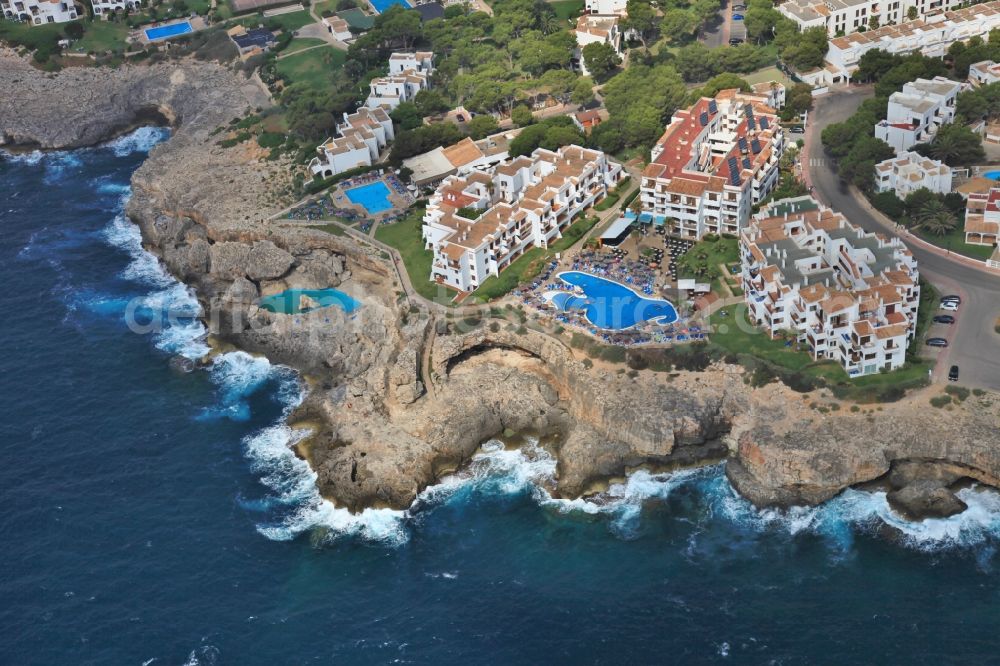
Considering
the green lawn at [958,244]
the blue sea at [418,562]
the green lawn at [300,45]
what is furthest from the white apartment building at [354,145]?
the green lawn at [958,244]

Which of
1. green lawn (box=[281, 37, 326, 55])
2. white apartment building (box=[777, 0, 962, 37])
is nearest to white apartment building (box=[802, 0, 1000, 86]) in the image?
white apartment building (box=[777, 0, 962, 37])

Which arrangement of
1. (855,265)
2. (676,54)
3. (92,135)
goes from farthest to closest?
(92,135) → (676,54) → (855,265)

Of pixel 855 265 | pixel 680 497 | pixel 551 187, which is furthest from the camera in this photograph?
pixel 551 187

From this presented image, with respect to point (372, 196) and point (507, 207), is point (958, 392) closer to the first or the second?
point (507, 207)

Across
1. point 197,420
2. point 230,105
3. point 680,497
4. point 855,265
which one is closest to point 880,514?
point 680,497

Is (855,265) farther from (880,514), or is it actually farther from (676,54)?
(676,54)

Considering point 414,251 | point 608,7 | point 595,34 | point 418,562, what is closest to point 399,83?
point 595,34

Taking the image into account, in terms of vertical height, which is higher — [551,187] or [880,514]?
[551,187]
